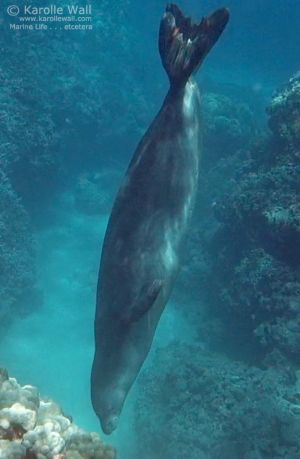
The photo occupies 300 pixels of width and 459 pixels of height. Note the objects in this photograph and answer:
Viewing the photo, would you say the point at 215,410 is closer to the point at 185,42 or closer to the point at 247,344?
the point at 247,344

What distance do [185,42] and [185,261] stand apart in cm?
1036

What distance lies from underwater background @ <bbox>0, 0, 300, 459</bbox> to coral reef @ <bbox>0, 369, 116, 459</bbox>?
166 inches

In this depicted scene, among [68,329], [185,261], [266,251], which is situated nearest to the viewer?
[266,251]

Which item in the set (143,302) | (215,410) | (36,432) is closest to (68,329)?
(215,410)

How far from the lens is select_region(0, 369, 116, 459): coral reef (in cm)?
388

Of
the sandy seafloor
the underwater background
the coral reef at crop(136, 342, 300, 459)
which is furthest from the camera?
the sandy seafloor

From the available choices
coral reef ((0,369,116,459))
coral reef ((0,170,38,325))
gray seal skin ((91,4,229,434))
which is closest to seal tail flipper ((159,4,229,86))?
gray seal skin ((91,4,229,434))

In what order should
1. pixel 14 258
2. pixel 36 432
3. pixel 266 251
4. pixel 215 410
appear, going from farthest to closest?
pixel 14 258 < pixel 266 251 < pixel 215 410 < pixel 36 432

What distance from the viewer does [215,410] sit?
29.9 ft

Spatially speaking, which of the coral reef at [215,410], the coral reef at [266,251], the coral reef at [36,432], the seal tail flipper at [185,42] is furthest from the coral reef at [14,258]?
the seal tail flipper at [185,42]

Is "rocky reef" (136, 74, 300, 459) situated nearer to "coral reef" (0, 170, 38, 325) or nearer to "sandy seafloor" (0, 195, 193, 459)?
"sandy seafloor" (0, 195, 193, 459)

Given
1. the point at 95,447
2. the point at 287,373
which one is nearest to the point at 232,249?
the point at 287,373

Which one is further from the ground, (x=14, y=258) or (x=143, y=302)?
(x=14, y=258)

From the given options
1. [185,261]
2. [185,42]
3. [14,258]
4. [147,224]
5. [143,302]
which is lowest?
[143,302]
